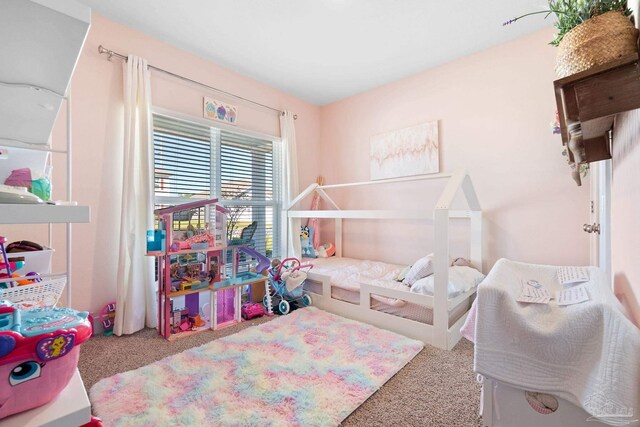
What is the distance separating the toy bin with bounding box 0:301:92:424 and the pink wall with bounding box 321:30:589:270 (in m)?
2.92

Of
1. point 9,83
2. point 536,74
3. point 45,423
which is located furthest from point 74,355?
point 536,74

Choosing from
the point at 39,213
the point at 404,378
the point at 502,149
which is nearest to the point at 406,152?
the point at 502,149

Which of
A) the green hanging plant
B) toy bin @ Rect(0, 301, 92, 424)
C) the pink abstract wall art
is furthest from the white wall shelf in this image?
the pink abstract wall art

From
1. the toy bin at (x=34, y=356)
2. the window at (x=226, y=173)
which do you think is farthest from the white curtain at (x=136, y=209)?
the toy bin at (x=34, y=356)

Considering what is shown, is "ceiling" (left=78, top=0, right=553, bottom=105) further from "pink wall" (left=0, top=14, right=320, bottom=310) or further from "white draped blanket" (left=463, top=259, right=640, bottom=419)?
"white draped blanket" (left=463, top=259, right=640, bottom=419)

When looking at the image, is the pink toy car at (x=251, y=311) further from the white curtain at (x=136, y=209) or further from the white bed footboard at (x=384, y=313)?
the white curtain at (x=136, y=209)

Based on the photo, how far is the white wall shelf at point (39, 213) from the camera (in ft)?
1.20

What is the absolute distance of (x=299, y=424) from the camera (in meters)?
1.23

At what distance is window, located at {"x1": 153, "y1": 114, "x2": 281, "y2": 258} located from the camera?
259 centimetres

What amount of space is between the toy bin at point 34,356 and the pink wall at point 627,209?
131 cm

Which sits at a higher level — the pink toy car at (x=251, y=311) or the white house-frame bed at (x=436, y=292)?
the white house-frame bed at (x=436, y=292)

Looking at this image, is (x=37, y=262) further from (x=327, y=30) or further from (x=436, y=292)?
(x=327, y=30)

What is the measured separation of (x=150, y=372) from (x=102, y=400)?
27 cm

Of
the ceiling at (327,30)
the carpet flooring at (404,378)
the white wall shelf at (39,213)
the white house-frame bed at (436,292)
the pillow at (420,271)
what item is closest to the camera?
the white wall shelf at (39,213)
